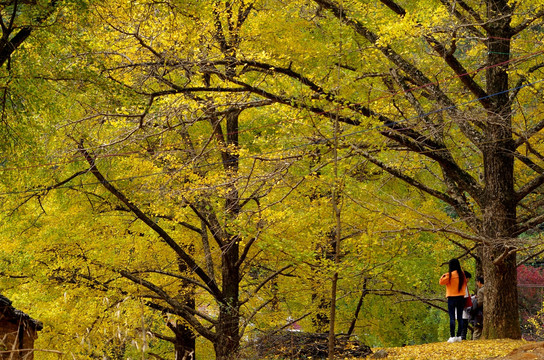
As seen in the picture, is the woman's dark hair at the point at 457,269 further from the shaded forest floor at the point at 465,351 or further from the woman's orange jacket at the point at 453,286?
the shaded forest floor at the point at 465,351

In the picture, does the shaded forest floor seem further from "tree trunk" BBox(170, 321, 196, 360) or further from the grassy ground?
"tree trunk" BBox(170, 321, 196, 360)

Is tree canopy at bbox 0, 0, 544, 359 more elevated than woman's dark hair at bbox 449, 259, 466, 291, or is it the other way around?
tree canopy at bbox 0, 0, 544, 359

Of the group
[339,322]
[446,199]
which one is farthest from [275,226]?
[339,322]

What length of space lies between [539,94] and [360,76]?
3907 millimetres

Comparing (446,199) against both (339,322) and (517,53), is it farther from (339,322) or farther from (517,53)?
(339,322)

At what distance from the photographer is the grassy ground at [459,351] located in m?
8.57

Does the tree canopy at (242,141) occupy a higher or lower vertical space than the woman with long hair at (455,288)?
higher

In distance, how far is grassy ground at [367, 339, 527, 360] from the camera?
8.57 meters

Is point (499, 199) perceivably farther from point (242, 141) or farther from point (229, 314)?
point (242, 141)

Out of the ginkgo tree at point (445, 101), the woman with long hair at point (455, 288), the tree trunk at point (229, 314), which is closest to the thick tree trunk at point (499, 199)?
the ginkgo tree at point (445, 101)

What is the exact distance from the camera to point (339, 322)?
18.1 meters

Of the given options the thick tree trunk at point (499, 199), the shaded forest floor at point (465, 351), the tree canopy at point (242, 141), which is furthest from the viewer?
the thick tree trunk at point (499, 199)

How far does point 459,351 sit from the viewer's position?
9.10m

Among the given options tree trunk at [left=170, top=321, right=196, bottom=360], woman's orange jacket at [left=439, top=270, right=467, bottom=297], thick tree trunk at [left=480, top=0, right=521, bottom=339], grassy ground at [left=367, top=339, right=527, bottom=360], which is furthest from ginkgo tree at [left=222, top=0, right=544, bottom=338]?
tree trunk at [left=170, top=321, right=196, bottom=360]
